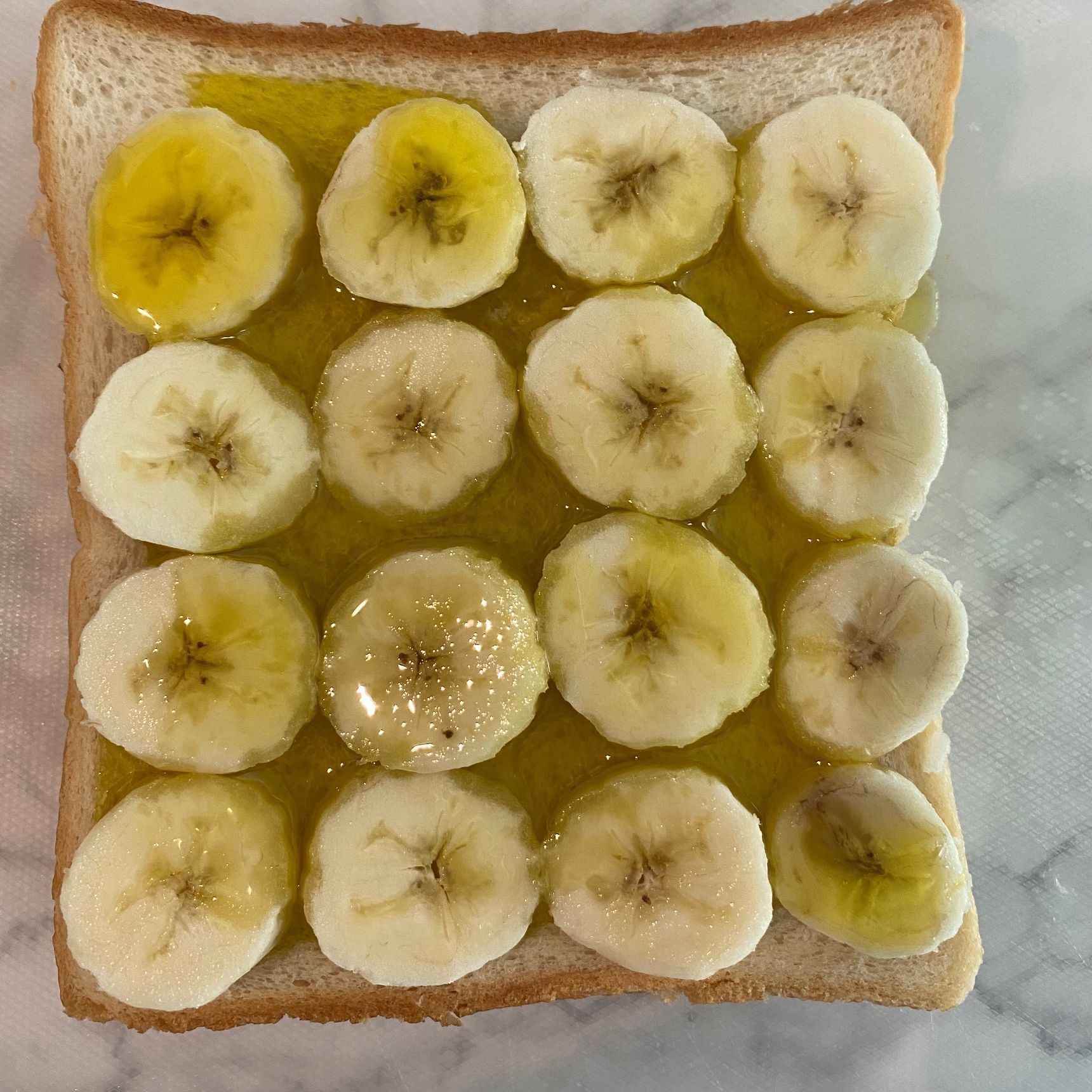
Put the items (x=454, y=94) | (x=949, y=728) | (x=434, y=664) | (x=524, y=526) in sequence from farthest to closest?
(x=949, y=728), (x=454, y=94), (x=524, y=526), (x=434, y=664)

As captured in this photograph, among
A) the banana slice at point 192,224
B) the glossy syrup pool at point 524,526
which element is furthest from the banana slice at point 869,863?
the banana slice at point 192,224

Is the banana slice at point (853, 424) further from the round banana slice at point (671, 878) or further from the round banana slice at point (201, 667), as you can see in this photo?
the round banana slice at point (201, 667)

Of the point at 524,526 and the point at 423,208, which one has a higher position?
the point at 423,208

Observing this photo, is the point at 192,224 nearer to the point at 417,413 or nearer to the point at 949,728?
the point at 417,413

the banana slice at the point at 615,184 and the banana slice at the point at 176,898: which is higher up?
the banana slice at the point at 615,184

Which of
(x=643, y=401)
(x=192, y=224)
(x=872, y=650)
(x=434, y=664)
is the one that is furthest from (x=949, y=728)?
(x=192, y=224)

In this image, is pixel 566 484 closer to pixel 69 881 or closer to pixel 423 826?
pixel 423 826
